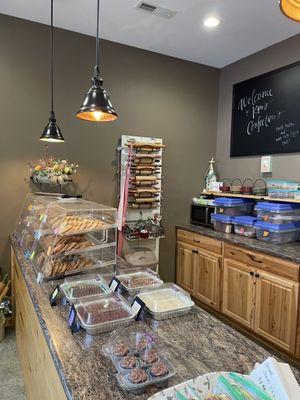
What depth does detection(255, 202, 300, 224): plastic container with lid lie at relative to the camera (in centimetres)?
290

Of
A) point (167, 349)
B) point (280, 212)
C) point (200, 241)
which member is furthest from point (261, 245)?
point (167, 349)

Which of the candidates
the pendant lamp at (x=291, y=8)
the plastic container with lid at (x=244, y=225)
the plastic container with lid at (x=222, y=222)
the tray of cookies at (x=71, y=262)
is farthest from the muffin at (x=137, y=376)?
the plastic container with lid at (x=222, y=222)

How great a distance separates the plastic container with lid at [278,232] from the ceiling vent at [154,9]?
2.17 m

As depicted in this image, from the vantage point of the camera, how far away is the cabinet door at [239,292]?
2.81 metres

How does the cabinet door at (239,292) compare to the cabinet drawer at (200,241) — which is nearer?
the cabinet door at (239,292)

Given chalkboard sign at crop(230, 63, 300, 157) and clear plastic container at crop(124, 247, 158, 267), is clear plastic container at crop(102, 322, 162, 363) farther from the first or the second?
chalkboard sign at crop(230, 63, 300, 157)

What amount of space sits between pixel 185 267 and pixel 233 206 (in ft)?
3.20

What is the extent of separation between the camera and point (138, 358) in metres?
1.07

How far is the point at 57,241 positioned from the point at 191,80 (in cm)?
294

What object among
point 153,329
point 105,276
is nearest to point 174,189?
point 105,276

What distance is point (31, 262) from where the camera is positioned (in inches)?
82.5

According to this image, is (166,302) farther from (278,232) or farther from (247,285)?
(278,232)

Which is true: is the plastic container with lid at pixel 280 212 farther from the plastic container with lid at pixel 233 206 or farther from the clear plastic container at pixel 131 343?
the clear plastic container at pixel 131 343

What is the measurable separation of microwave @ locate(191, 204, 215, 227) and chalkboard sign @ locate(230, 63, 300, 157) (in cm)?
80
